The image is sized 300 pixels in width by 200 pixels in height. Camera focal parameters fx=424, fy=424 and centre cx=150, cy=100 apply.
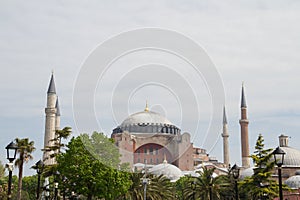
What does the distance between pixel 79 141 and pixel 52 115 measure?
34.9 metres

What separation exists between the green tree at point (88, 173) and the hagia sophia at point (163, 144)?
33.9 meters

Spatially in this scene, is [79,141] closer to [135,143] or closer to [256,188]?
[256,188]

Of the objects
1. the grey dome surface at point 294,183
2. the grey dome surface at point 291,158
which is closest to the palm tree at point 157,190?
the grey dome surface at point 294,183

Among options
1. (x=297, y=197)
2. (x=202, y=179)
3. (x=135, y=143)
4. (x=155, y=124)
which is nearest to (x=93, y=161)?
(x=202, y=179)

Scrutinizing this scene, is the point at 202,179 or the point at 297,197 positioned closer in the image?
the point at 202,179

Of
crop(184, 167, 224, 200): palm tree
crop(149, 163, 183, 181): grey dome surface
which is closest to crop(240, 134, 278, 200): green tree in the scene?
crop(184, 167, 224, 200): palm tree

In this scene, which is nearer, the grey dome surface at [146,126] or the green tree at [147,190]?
the green tree at [147,190]

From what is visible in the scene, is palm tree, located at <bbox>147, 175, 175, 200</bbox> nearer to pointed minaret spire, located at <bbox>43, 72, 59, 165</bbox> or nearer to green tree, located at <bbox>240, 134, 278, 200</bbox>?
green tree, located at <bbox>240, 134, 278, 200</bbox>

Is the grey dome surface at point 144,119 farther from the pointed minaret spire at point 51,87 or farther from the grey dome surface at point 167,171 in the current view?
the pointed minaret spire at point 51,87

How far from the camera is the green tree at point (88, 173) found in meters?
29.9

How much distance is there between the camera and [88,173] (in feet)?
97.7

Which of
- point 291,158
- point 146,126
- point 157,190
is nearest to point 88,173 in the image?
point 157,190

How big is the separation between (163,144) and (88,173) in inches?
2207

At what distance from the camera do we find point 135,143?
270ft
